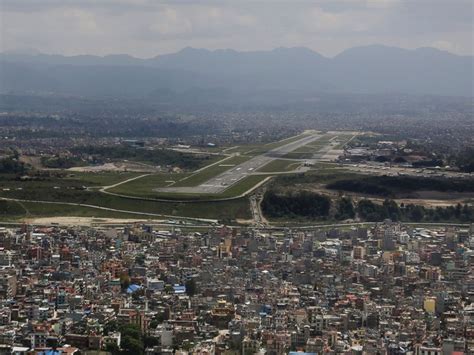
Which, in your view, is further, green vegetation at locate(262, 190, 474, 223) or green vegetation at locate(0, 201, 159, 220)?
green vegetation at locate(0, 201, 159, 220)

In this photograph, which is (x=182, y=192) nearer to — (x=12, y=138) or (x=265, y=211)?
(x=265, y=211)

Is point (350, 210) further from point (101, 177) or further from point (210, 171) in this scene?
point (210, 171)

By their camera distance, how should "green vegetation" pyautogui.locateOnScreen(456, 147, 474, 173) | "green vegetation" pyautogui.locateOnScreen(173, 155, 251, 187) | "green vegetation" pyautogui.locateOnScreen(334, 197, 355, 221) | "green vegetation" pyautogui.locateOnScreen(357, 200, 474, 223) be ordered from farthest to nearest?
"green vegetation" pyautogui.locateOnScreen(456, 147, 474, 173)
"green vegetation" pyautogui.locateOnScreen(173, 155, 251, 187)
"green vegetation" pyautogui.locateOnScreen(334, 197, 355, 221)
"green vegetation" pyautogui.locateOnScreen(357, 200, 474, 223)

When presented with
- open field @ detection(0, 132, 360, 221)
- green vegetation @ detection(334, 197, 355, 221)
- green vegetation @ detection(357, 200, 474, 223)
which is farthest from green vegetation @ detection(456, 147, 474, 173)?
green vegetation @ detection(334, 197, 355, 221)

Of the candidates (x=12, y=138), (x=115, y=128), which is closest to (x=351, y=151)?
(x=12, y=138)

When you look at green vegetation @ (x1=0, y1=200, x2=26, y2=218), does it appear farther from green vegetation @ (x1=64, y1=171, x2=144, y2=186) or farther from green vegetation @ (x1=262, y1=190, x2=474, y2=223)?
green vegetation @ (x1=262, y1=190, x2=474, y2=223)

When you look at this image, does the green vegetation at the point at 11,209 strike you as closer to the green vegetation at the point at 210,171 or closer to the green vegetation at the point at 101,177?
the green vegetation at the point at 101,177

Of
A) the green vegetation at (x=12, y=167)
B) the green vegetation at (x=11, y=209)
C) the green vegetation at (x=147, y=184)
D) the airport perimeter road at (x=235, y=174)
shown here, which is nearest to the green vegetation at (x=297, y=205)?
the airport perimeter road at (x=235, y=174)

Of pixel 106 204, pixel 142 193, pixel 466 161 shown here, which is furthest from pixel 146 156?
pixel 106 204

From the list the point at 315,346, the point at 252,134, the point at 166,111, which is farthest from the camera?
the point at 166,111
